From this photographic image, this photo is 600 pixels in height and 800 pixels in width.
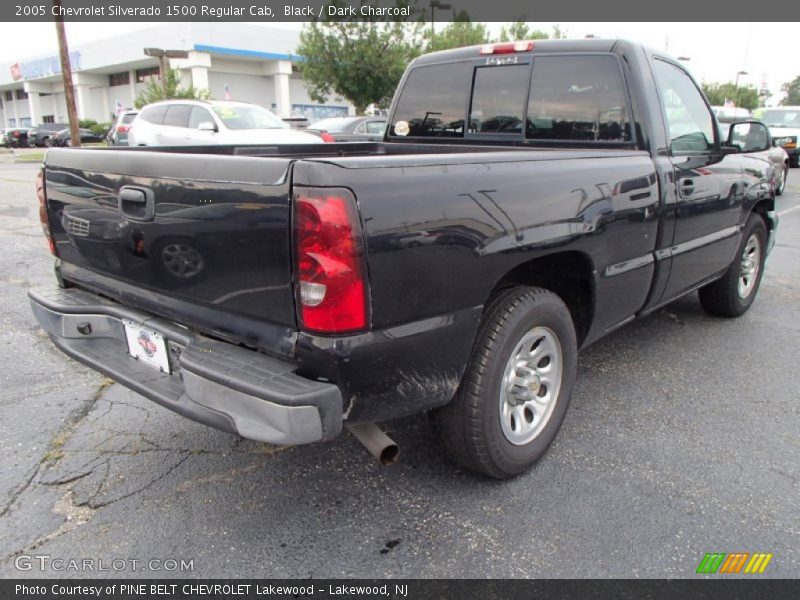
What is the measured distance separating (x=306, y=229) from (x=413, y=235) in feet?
1.19

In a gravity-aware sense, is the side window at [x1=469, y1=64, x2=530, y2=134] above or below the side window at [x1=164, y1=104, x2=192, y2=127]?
below

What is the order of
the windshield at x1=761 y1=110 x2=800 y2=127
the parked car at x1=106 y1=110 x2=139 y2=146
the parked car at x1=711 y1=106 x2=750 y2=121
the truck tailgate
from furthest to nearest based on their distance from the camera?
the windshield at x1=761 y1=110 x2=800 y2=127
the parked car at x1=711 y1=106 x2=750 y2=121
the parked car at x1=106 y1=110 x2=139 y2=146
the truck tailgate

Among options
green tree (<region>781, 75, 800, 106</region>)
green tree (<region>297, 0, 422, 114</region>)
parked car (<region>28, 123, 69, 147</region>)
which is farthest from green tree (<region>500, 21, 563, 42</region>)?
green tree (<region>781, 75, 800, 106</region>)

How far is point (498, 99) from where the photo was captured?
381 centimetres

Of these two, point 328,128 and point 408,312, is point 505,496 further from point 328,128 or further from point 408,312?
point 328,128

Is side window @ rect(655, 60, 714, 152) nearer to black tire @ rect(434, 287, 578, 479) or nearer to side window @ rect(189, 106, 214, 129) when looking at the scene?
black tire @ rect(434, 287, 578, 479)

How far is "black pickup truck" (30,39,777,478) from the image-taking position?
6.34 feet

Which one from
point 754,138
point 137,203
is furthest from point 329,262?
point 754,138

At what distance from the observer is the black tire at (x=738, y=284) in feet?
15.4

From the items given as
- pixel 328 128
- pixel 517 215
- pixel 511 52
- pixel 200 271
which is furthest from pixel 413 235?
pixel 328 128

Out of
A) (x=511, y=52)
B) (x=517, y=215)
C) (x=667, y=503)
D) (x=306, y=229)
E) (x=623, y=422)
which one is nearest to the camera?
(x=306, y=229)

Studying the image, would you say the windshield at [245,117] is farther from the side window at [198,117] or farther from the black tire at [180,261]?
the black tire at [180,261]

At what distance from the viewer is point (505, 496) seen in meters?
2.64

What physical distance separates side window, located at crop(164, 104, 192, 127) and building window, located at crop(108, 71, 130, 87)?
38055 millimetres
